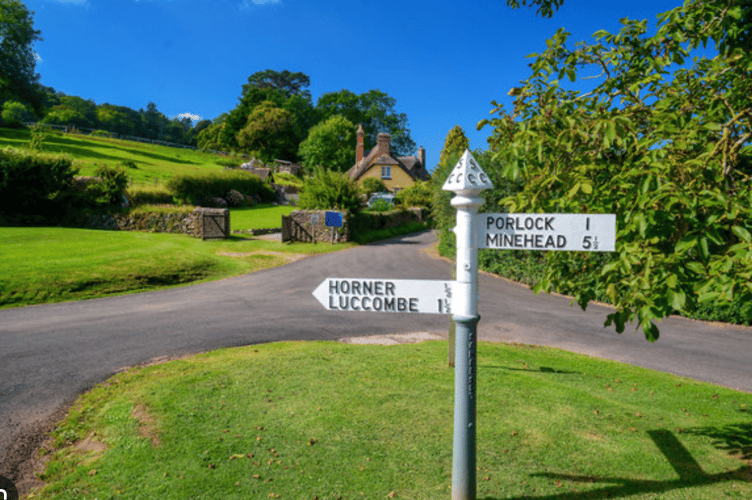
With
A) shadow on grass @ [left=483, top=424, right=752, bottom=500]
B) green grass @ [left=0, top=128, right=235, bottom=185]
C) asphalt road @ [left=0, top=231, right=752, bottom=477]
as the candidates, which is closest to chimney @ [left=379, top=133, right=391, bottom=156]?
green grass @ [left=0, top=128, right=235, bottom=185]

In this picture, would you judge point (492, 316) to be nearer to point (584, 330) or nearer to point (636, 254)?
point (584, 330)

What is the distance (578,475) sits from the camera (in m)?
4.64

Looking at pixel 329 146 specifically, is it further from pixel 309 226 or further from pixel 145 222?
pixel 145 222

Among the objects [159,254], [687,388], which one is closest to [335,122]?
[159,254]

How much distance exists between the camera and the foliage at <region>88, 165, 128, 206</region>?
3028 cm

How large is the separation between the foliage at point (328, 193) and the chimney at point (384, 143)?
115 feet

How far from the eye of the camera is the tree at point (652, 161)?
3.44 meters

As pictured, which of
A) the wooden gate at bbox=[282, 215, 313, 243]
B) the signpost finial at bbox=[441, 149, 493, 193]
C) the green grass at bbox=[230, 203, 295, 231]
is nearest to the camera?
the signpost finial at bbox=[441, 149, 493, 193]

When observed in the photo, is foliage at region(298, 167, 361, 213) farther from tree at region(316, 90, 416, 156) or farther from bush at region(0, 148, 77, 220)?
tree at region(316, 90, 416, 156)

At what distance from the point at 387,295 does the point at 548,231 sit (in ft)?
4.22

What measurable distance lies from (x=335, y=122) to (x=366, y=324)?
6278 centimetres

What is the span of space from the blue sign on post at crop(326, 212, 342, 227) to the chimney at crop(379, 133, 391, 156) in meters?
37.9

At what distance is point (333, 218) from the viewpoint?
29.2 meters

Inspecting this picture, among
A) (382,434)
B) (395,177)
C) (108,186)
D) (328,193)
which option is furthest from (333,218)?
(395,177)
